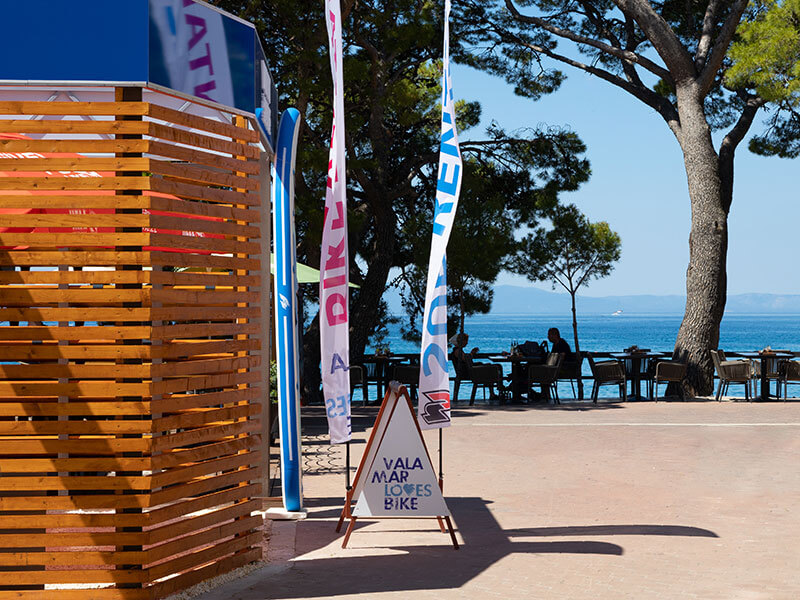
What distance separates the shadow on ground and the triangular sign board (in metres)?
0.33

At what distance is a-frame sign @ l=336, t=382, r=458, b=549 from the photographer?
6.41 m

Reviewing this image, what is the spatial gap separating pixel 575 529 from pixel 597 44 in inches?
604

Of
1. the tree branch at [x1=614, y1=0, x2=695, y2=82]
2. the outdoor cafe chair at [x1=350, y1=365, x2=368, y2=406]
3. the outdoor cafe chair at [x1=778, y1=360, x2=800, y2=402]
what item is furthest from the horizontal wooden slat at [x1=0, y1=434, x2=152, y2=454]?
the tree branch at [x1=614, y1=0, x2=695, y2=82]

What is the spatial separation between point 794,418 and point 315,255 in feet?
31.1

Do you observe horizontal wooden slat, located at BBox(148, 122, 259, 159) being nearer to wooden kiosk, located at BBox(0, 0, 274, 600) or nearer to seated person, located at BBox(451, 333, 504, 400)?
wooden kiosk, located at BBox(0, 0, 274, 600)

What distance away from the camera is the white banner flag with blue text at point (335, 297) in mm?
6367

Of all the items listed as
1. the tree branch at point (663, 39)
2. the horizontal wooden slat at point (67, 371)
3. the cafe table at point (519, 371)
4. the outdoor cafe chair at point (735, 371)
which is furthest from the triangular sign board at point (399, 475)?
the tree branch at point (663, 39)

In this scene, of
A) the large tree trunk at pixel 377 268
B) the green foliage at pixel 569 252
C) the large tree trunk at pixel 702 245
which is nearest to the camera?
the large tree trunk at pixel 702 245

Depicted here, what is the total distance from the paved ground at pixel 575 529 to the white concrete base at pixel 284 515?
0.43ft

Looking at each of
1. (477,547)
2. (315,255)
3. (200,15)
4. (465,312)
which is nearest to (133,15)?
(200,15)

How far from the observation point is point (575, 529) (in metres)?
7.17

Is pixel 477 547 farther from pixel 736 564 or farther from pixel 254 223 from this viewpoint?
pixel 254 223

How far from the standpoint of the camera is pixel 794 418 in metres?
14.5

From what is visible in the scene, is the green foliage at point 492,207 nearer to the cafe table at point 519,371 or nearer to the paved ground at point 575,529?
the cafe table at point 519,371
